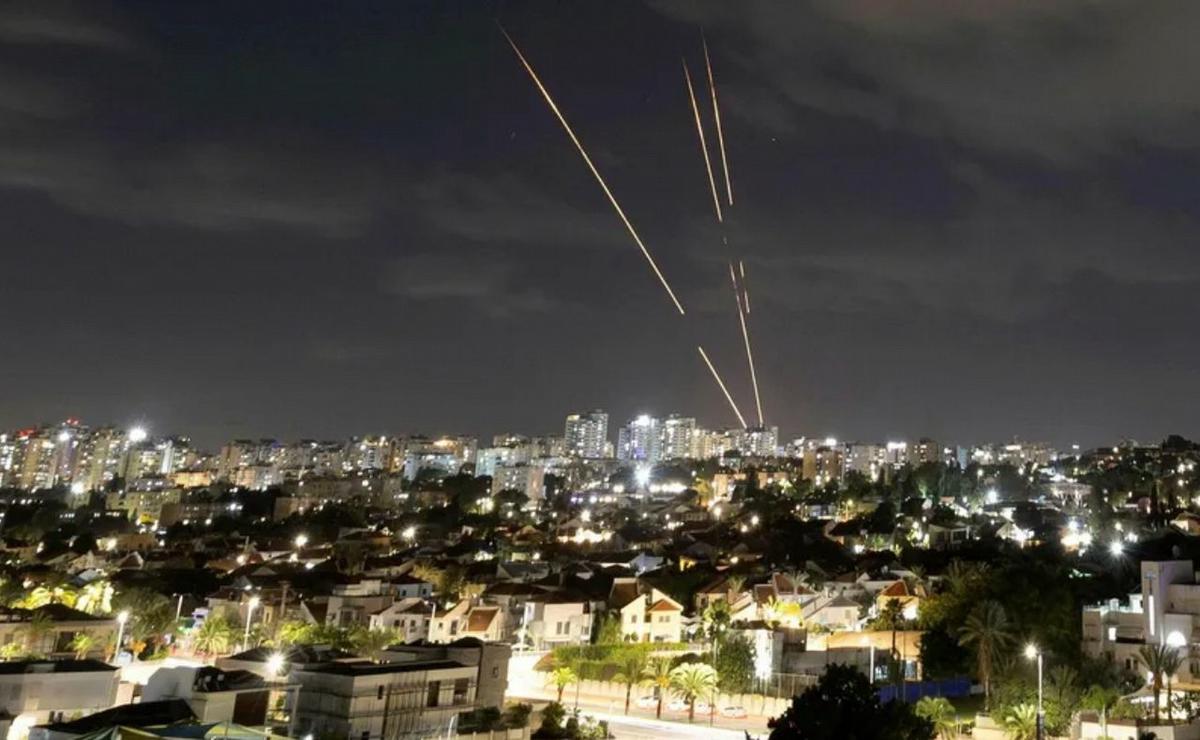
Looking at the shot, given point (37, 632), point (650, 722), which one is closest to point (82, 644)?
point (37, 632)

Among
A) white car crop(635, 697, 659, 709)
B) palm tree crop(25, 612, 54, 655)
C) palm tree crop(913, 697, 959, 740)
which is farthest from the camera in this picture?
palm tree crop(25, 612, 54, 655)

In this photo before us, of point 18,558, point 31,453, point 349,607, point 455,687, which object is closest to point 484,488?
point 18,558

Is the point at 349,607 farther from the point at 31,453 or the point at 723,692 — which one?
the point at 31,453

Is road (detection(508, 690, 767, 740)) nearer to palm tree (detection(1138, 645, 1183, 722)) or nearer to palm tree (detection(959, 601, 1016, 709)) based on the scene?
palm tree (detection(959, 601, 1016, 709))

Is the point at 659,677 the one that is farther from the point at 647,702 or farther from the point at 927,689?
the point at 927,689

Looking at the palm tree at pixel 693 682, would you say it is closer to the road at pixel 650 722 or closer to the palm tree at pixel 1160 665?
the road at pixel 650 722

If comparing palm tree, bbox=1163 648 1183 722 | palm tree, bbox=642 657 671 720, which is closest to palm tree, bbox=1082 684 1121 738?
palm tree, bbox=1163 648 1183 722
